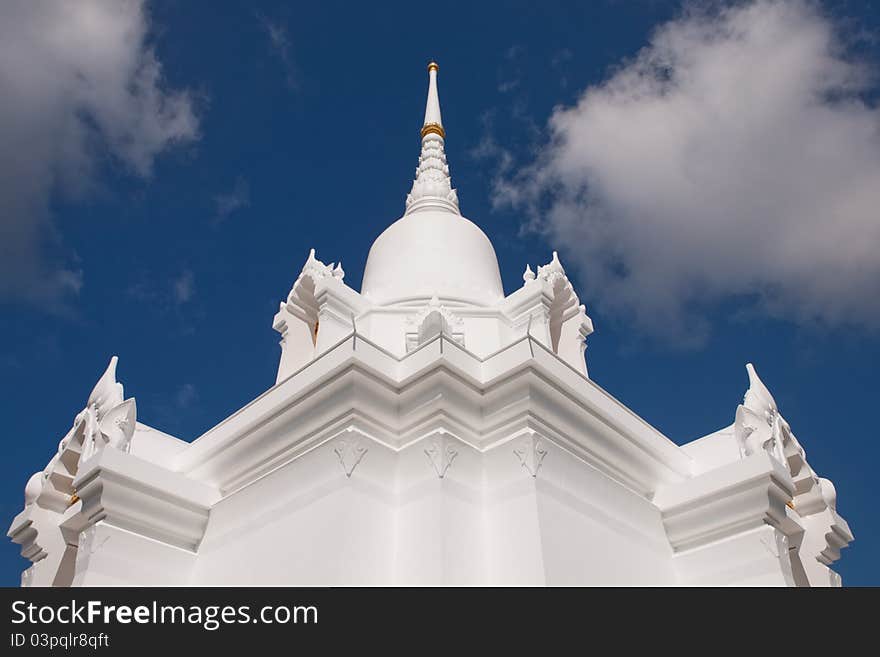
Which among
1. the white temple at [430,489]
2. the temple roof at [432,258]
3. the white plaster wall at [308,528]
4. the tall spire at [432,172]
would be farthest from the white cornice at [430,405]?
the tall spire at [432,172]

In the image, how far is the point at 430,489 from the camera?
10242 millimetres

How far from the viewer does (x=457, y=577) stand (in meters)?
9.62

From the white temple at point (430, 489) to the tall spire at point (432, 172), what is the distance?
9.30 metres

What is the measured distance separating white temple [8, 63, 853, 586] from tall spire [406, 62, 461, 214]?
930cm

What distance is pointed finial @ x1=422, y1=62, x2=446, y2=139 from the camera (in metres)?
23.8

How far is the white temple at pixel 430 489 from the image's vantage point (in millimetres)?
10102

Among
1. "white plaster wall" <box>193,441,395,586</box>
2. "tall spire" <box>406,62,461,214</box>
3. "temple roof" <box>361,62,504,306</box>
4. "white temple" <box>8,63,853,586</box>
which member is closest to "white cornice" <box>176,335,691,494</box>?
"white temple" <box>8,63,853,586</box>

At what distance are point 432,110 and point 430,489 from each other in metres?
16.8

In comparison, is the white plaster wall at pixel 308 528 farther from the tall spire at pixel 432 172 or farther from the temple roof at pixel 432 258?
the tall spire at pixel 432 172

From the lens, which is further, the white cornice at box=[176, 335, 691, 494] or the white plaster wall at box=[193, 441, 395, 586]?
the white cornice at box=[176, 335, 691, 494]

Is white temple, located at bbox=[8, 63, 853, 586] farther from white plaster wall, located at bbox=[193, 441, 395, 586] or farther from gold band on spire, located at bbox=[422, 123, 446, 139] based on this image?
gold band on spire, located at bbox=[422, 123, 446, 139]
